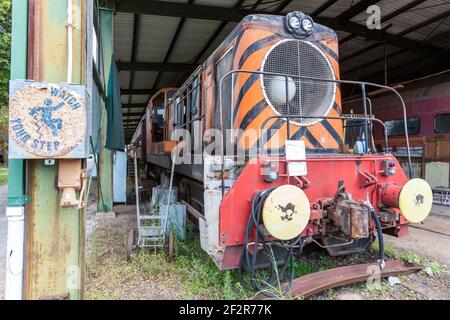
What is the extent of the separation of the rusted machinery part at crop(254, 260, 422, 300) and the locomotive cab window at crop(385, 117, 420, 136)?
6597mm

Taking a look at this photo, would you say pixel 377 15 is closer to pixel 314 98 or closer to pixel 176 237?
pixel 314 98

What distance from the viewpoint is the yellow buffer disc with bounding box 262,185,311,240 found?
261 cm

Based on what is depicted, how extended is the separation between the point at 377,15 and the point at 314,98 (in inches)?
231

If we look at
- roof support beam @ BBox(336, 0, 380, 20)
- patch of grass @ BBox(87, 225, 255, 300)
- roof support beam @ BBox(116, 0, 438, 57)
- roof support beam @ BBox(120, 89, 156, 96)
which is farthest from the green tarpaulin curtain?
roof support beam @ BBox(120, 89, 156, 96)

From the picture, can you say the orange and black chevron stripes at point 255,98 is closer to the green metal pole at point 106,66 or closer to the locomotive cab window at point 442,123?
the green metal pole at point 106,66

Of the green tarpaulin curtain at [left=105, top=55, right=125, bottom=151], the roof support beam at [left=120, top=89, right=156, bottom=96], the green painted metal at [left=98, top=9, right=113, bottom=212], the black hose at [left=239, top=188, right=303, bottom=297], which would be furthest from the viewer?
the roof support beam at [left=120, top=89, right=156, bottom=96]

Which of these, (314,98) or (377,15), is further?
(377,15)

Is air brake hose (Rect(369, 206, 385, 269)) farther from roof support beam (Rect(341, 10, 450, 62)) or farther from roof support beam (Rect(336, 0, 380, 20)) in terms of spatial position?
roof support beam (Rect(341, 10, 450, 62))

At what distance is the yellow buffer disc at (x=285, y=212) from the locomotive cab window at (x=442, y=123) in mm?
7442

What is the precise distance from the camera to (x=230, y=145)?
374 cm

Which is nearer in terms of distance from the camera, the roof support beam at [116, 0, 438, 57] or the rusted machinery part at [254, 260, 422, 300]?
the rusted machinery part at [254, 260, 422, 300]

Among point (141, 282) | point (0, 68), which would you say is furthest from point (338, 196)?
point (0, 68)

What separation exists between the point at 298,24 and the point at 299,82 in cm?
A: 69

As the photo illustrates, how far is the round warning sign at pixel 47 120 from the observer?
1.80 metres
